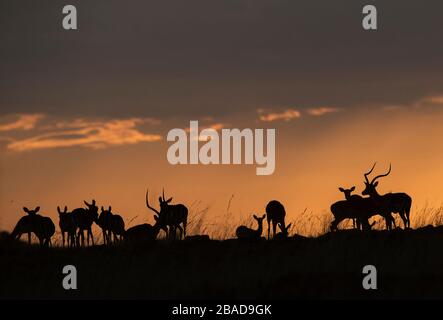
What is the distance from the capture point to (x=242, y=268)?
24.7 m

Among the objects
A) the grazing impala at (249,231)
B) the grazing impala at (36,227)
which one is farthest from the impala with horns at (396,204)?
the grazing impala at (36,227)

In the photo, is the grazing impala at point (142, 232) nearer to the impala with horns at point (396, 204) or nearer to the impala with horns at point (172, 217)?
the impala with horns at point (172, 217)

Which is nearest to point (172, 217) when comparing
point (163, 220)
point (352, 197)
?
point (163, 220)

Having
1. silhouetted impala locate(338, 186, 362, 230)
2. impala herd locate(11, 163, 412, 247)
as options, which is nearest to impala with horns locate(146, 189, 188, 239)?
impala herd locate(11, 163, 412, 247)

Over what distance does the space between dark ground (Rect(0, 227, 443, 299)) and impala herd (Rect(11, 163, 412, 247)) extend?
5.83 feet

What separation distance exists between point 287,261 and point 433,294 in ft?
14.2

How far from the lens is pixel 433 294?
71.8 ft

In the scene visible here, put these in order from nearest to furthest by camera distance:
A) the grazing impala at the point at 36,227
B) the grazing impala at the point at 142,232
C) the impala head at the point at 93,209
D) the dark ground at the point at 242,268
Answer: the dark ground at the point at 242,268, the grazing impala at the point at 36,227, the grazing impala at the point at 142,232, the impala head at the point at 93,209

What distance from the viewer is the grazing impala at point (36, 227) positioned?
30594 millimetres

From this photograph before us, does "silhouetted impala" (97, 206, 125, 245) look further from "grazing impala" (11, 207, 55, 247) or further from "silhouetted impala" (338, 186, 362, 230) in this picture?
"silhouetted impala" (338, 186, 362, 230)

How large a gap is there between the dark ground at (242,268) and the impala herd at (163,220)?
1.78m
